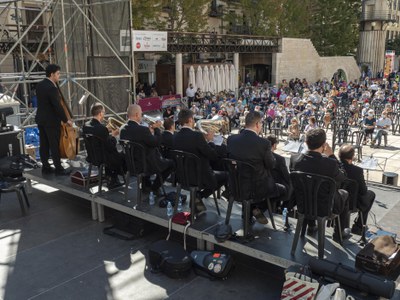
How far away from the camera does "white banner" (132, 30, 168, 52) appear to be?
19500 millimetres

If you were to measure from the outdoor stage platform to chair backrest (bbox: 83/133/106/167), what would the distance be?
1.76 ft

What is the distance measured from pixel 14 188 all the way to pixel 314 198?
477 centimetres

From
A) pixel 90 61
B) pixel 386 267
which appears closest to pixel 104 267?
pixel 386 267

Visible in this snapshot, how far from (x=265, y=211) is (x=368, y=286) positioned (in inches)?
81.4

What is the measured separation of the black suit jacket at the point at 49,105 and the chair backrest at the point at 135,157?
158cm

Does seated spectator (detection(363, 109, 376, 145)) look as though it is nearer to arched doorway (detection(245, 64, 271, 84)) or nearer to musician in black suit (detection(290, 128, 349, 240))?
musician in black suit (detection(290, 128, 349, 240))

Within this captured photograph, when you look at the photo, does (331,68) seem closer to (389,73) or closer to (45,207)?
(389,73)

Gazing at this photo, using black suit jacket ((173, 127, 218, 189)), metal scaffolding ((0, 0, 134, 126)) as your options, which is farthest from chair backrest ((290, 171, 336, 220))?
metal scaffolding ((0, 0, 134, 126))

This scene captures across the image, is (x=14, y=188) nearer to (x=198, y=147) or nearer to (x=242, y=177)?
(x=198, y=147)

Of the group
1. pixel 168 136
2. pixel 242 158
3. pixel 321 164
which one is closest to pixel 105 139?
pixel 168 136

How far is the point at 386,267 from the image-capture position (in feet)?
12.9

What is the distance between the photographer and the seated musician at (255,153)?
15.3 feet

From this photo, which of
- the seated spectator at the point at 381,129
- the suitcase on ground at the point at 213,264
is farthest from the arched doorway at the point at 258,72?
A: the suitcase on ground at the point at 213,264

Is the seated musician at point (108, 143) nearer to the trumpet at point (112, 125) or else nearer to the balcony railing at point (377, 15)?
the trumpet at point (112, 125)
